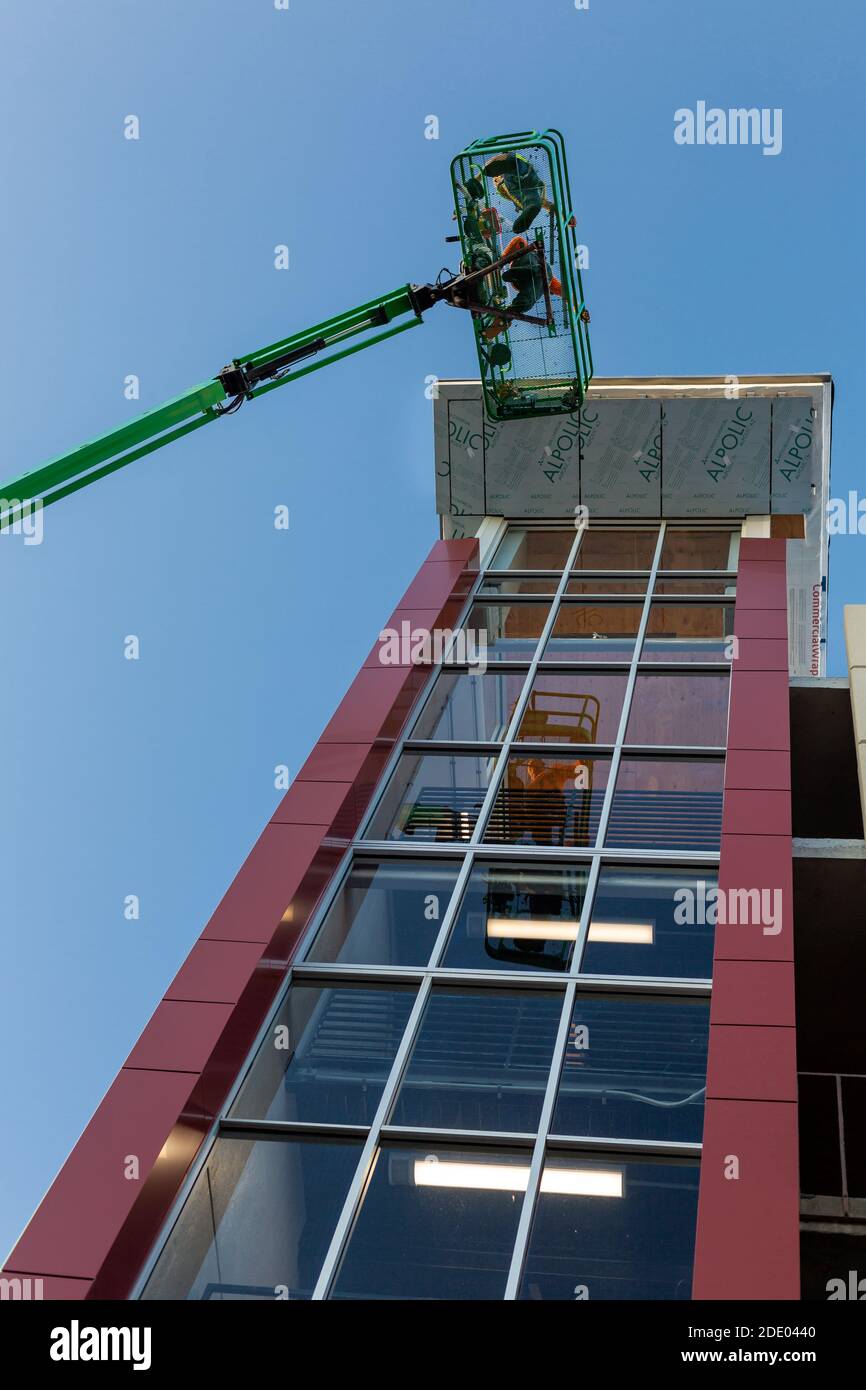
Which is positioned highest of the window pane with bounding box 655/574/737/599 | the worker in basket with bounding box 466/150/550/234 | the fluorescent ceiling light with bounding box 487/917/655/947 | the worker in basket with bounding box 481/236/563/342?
the worker in basket with bounding box 466/150/550/234

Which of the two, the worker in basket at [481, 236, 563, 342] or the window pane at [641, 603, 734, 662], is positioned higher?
the worker in basket at [481, 236, 563, 342]

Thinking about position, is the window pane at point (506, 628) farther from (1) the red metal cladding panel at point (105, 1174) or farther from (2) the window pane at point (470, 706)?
(1) the red metal cladding panel at point (105, 1174)

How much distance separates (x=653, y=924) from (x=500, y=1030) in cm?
175

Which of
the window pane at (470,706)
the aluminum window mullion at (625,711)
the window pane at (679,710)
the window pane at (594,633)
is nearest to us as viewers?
the aluminum window mullion at (625,711)

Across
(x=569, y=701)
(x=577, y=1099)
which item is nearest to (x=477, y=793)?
(x=569, y=701)

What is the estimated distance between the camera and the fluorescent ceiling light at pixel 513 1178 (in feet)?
32.8

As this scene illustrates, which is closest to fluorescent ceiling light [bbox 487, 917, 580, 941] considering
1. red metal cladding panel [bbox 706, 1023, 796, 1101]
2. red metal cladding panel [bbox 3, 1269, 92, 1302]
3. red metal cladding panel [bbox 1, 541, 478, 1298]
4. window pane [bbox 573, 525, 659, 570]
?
red metal cladding panel [bbox 1, 541, 478, 1298]

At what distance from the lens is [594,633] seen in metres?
18.9

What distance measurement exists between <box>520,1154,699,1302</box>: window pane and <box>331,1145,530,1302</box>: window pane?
0.22 metres

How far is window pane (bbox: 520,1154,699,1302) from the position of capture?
9.37 m

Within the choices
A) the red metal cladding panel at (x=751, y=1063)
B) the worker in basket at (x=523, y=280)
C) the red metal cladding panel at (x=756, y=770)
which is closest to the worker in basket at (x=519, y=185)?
the worker in basket at (x=523, y=280)

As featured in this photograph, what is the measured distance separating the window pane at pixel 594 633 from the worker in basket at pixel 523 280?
411 centimetres

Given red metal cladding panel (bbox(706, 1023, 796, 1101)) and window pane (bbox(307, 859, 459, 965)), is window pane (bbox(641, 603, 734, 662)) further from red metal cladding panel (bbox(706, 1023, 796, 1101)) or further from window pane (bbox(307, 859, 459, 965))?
red metal cladding panel (bbox(706, 1023, 796, 1101))

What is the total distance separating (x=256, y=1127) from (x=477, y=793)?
16.3ft
